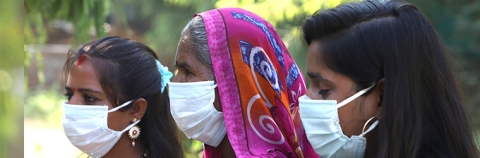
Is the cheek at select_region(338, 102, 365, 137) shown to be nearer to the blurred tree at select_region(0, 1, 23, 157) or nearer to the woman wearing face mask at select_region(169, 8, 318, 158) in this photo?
the woman wearing face mask at select_region(169, 8, 318, 158)

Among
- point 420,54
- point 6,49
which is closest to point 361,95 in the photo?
point 420,54

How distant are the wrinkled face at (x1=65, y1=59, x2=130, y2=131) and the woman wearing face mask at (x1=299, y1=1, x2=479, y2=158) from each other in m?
1.39

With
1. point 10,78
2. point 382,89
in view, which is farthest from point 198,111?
point 10,78

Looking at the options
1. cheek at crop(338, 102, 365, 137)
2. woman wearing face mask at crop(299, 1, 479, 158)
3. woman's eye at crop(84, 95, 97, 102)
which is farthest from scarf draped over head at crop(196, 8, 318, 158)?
woman's eye at crop(84, 95, 97, 102)

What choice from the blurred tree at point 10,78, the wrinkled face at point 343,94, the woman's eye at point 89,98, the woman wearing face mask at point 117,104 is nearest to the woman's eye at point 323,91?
the wrinkled face at point 343,94

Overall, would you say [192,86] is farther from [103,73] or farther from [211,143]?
[103,73]

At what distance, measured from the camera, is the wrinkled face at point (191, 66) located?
3.06 meters

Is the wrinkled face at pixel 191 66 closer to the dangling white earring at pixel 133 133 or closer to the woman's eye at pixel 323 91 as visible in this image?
the dangling white earring at pixel 133 133

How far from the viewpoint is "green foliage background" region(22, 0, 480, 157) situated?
4672 mm

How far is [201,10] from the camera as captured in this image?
8859 millimetres

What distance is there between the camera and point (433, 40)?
7.75 feet

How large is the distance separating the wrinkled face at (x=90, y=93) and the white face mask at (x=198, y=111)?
0.56m

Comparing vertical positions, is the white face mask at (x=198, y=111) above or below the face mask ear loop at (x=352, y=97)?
below

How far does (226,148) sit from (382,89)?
38.9 inches
